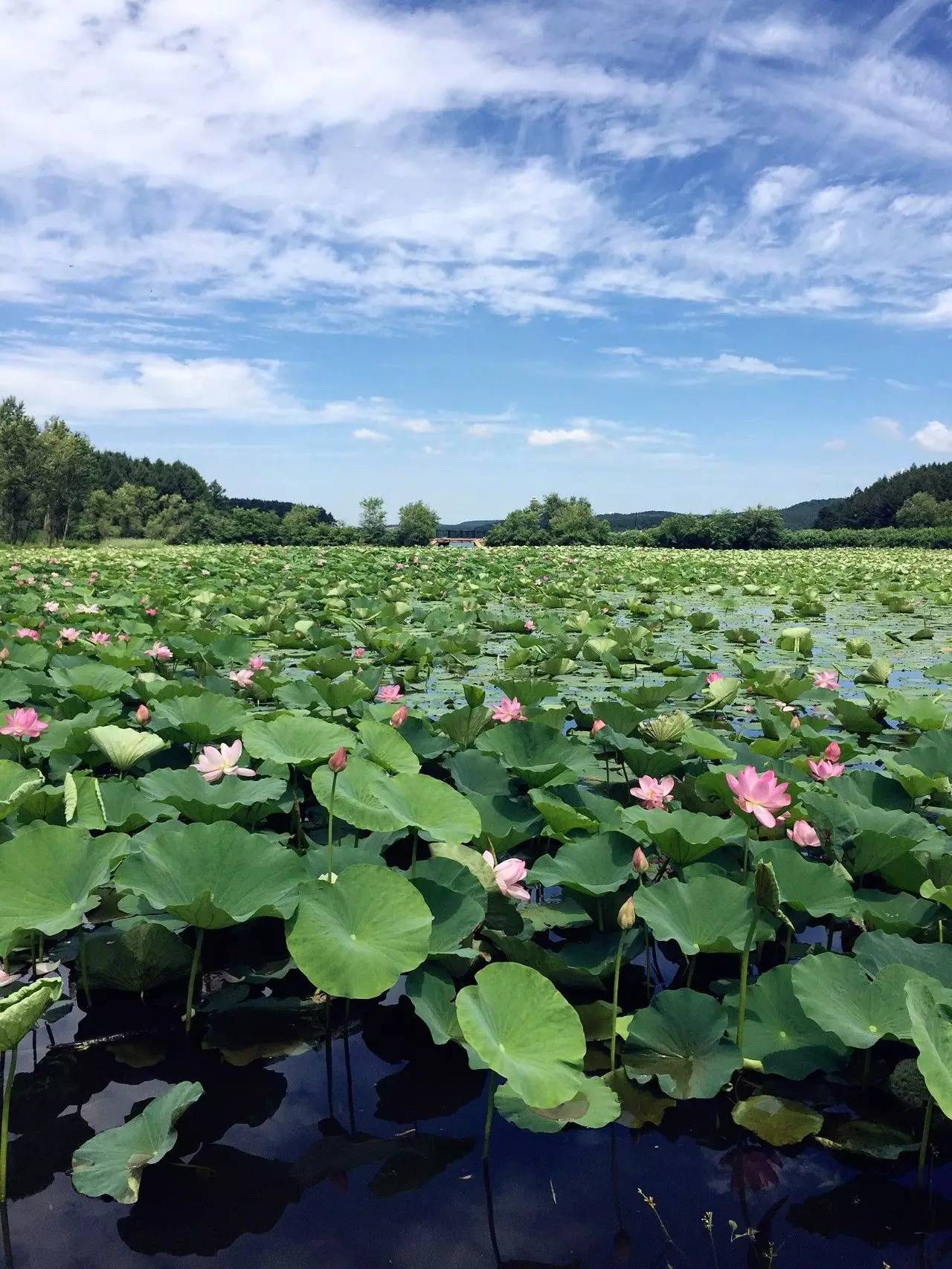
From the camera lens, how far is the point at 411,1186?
129 cm

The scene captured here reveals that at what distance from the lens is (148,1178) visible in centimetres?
128

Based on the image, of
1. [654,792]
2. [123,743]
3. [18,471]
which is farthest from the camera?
[18,471]

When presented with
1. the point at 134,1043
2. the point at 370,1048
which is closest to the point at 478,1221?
the point at 370,1048

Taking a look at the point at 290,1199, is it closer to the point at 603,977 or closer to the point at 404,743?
the point at 603,977

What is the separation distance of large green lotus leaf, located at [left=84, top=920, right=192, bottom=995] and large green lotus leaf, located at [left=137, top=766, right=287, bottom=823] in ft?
1.15

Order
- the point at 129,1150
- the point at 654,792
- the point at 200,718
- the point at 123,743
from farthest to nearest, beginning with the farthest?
the point at 200,718 → the point at 123,743 → the point at 654,792 → the point at 129,1150

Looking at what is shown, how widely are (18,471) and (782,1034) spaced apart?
44559 millimetres

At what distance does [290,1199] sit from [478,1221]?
283mm

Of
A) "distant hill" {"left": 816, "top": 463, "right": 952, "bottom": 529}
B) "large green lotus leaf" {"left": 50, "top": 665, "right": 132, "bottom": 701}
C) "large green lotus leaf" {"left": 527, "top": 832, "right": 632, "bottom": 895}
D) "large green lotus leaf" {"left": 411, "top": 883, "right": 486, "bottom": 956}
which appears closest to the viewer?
"large green lotus leaf" {"left": 411, "top": 883, "right": 486, "bottom": 956}

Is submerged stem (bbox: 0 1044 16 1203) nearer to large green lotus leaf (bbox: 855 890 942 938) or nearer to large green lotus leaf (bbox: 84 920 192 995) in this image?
large green lotus leaf (bbox: 84 920 192 995)

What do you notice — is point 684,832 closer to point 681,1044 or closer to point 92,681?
point 681,1044

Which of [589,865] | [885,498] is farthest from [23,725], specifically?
[885,498]

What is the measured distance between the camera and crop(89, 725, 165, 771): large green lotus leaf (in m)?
2.45

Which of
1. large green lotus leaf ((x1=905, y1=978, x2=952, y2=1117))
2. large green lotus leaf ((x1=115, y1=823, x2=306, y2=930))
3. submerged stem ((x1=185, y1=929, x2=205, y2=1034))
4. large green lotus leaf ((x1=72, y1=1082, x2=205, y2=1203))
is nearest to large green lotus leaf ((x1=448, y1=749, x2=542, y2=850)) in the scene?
large green lotus leaf ((x1=115, y1=823, x2=306, y2=930))
